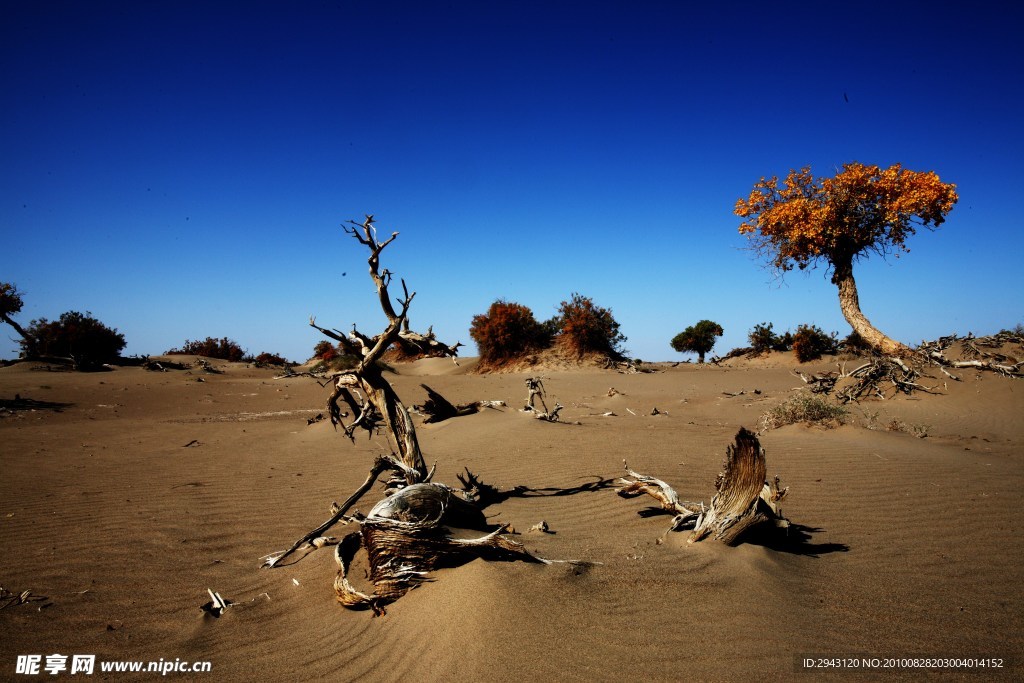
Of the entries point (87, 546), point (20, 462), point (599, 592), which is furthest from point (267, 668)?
point (20, 462)

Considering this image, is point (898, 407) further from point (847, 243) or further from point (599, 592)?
point (599, 592)

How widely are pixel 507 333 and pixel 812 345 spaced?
43.7 feet

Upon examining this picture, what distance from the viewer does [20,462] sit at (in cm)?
709

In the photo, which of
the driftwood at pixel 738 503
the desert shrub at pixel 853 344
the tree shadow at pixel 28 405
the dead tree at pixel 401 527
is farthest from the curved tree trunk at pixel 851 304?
the tree shadow at pixel 28 405

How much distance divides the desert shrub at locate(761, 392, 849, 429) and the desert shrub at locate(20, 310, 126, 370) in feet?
77.7

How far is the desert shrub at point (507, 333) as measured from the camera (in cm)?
2391

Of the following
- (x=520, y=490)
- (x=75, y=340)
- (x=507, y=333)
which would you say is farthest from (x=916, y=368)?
(x=75, y=340)

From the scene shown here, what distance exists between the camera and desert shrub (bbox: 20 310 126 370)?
20111 mm

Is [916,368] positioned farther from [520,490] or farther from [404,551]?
[404,551]

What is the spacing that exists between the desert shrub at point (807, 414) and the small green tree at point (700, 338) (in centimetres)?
1888

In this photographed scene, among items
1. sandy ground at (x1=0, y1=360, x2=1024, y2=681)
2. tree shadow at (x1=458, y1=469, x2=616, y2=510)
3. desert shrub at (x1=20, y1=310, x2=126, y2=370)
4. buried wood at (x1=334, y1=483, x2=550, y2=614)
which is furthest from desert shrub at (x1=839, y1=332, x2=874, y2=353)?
desert shrub at (x1=20, y1=310, x2=126, y2=370)

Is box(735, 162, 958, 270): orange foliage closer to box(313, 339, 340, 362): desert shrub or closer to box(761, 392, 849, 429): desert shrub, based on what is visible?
box(761, 392, 849, 429): desert shrub

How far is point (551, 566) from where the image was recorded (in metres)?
3.18

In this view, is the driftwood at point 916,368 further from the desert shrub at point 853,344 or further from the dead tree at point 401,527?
the dead tree at point 401,527
